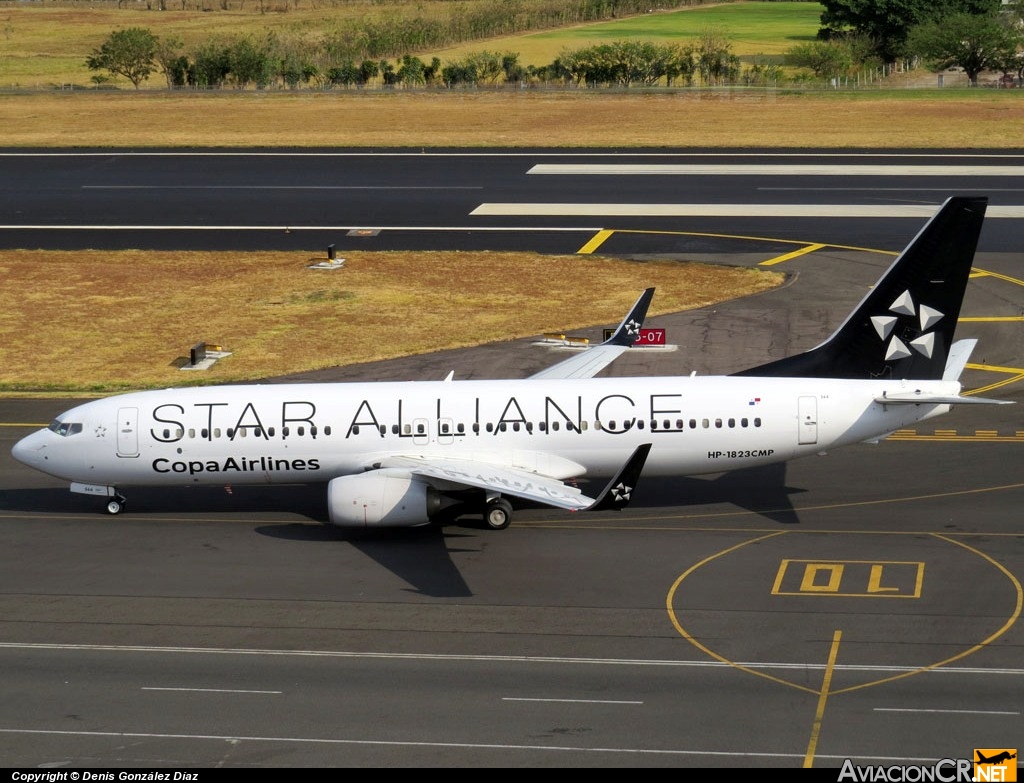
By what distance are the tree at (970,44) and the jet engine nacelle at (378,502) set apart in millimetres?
116558

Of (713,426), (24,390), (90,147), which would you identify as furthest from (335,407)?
(90,147)

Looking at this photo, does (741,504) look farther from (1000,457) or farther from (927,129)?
(927,129)

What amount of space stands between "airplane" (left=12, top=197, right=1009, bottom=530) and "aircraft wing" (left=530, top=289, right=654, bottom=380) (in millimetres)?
4851

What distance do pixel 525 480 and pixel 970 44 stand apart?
117778 millimetres

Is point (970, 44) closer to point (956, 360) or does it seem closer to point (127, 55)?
point (127, 55)

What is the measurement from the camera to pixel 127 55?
148750 mm

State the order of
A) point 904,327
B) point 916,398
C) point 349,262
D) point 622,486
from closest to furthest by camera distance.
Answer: point 622,486
point 916,398
point 904,327
point 349,262

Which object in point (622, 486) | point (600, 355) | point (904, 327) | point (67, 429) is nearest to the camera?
point (622, 486)

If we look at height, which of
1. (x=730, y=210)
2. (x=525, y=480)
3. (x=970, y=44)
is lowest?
(x=525, y=480)

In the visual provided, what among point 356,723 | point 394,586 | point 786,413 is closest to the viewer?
point 356,723

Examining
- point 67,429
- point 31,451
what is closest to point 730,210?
point 67,429

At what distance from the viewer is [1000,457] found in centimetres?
4547

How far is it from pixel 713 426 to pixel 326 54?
430ft

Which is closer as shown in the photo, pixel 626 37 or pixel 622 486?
pixel 622 486
